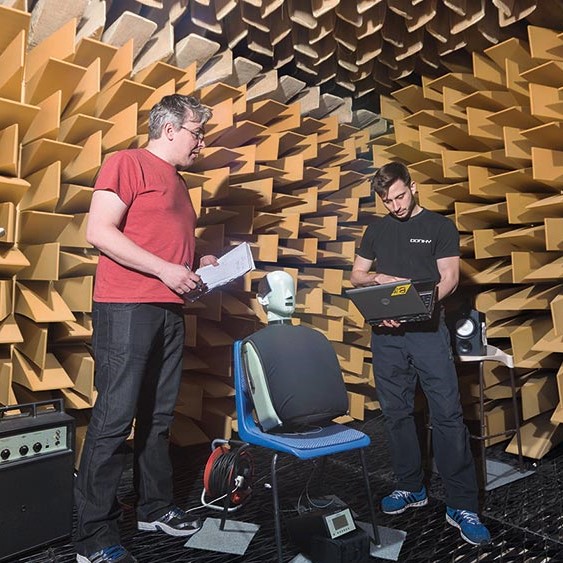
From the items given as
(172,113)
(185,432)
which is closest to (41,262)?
(172,113)

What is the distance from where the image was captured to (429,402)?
2066 mm

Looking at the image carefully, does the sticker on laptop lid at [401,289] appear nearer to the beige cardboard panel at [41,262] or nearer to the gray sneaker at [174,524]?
the gray sneaker at [174,524]

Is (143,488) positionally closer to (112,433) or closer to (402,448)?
(112,433)

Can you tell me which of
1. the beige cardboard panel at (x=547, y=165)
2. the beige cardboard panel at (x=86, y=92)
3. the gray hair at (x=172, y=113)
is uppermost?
the beige cardboard panel at (x=86, y=92)

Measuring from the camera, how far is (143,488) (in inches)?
72.7

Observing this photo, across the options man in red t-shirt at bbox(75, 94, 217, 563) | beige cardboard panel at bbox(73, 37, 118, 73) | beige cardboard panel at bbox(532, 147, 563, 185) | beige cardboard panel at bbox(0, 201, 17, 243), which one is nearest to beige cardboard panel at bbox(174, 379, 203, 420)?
man in red t-shirt at bbox(75, 94, 217, 563)

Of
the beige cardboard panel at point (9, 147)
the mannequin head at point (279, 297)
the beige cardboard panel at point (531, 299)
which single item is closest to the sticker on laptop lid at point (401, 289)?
the mannequin head at point (279, 297)

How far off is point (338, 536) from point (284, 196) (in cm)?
187

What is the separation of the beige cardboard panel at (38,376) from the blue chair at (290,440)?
0.72 metres

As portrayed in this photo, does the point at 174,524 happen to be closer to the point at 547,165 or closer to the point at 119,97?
the point at 119,97

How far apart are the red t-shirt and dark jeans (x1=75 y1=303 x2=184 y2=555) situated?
48mm

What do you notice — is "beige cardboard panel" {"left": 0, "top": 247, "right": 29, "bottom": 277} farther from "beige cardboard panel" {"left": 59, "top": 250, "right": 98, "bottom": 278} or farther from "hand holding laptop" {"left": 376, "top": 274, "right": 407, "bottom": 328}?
"hand holding laptop" {"left": 376, "top": 274, "right": 407, "bottom": 328}

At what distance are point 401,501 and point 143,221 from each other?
142 centimetres

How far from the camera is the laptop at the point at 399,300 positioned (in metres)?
1.93
